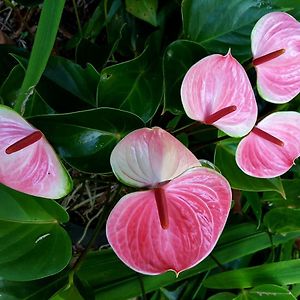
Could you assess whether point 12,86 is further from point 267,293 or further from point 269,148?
point 267,293

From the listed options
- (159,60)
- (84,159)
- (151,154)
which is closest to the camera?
(151,154)

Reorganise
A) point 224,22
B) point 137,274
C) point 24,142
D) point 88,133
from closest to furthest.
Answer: point 24,142 < point 88,133 < point 224,22 < point 137,274

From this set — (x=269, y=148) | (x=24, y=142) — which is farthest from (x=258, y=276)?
(x=24, y=142)

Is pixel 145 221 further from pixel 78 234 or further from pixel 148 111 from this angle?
pixel 78 234

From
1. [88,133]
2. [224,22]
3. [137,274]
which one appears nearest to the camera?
[88,133]

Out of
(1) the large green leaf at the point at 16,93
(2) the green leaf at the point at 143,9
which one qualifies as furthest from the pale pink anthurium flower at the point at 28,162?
(2) the green leaf at the point at 143,9

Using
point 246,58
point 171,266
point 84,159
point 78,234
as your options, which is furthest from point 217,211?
point 78,234

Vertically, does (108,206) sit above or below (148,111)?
below
